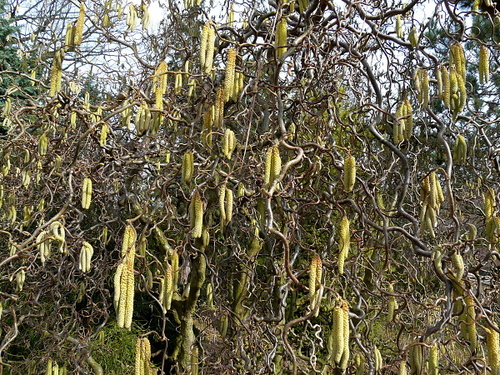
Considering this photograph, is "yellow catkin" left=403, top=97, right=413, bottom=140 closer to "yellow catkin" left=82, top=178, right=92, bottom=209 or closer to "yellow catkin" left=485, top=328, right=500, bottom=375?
"yellow catkin" left=485, top=328, right=500, bottom=375

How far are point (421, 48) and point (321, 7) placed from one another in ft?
1.46

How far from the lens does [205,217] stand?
101 inches

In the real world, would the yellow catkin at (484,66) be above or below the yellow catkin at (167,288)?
above

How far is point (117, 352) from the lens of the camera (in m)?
4.87

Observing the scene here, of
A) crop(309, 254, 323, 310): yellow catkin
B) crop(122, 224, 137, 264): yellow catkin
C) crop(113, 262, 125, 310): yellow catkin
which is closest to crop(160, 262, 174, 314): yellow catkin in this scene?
crop(122, 224, 137, 264): yellow catkin

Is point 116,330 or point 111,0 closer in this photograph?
point 111,0

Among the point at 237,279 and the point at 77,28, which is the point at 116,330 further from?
the point at 77,28

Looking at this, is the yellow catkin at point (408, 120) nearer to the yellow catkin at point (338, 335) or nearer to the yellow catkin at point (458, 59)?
the yellow catkin at point (458, 59)

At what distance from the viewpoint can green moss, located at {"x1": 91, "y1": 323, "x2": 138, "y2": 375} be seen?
15.1 ft

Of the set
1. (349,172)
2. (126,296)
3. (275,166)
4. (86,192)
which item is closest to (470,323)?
(349,172)

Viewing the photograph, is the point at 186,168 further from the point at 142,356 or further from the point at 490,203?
the point at 490,203

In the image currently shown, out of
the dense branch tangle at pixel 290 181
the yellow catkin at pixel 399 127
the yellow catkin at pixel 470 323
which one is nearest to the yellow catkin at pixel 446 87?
the dense branch tangle at pixel 290 181

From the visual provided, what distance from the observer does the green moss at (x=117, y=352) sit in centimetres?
462

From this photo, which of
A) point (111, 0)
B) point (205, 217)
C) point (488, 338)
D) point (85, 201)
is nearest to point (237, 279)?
point (205, 217)
